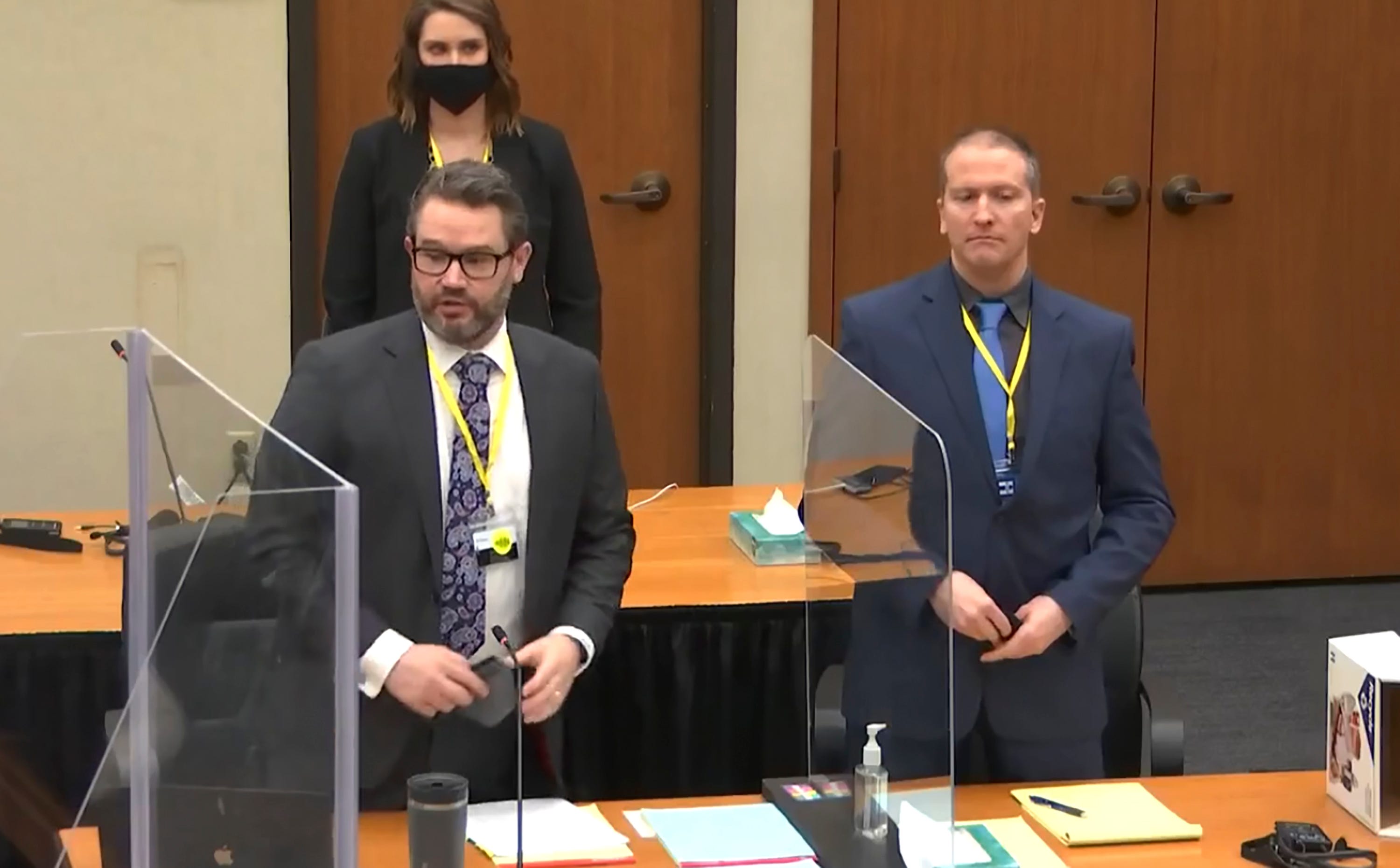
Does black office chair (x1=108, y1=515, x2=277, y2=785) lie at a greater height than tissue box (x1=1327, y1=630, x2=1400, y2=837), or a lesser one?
greater

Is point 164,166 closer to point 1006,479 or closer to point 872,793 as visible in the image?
point 1006,479

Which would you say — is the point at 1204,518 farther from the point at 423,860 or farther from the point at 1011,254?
the point at 423,860

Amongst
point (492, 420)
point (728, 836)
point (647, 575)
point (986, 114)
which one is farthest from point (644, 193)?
point (728, 836)

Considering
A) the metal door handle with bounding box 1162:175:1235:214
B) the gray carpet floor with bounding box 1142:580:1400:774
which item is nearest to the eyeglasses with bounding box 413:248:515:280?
the gray carpet floor with bounding box 1142:580:1400:774

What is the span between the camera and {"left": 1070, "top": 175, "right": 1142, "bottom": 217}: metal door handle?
5719 mm

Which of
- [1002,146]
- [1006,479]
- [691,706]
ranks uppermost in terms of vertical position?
[1002,146]

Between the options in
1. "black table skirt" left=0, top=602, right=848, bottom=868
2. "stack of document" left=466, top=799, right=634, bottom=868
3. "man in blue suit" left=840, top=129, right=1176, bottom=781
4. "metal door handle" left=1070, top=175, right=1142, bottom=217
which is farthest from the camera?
"metal door handle" left=1070, top=175, right=1142, bottom=217

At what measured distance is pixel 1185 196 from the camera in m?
5.76

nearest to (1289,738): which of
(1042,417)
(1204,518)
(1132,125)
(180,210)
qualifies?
(1204,518)

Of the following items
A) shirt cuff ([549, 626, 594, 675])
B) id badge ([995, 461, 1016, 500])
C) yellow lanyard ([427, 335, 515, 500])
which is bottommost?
shirt cuff ([549, 626, 594, 675])

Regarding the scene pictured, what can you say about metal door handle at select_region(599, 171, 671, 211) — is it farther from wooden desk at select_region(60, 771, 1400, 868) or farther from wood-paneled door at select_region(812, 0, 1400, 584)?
wooden desk at select_region(60, 771, 1400, 868)

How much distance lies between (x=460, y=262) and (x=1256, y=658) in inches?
142

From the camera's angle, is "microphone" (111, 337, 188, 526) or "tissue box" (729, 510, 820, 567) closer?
"microphone" (111, 337, 188, 526)

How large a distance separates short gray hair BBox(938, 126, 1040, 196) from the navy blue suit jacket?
152mm
